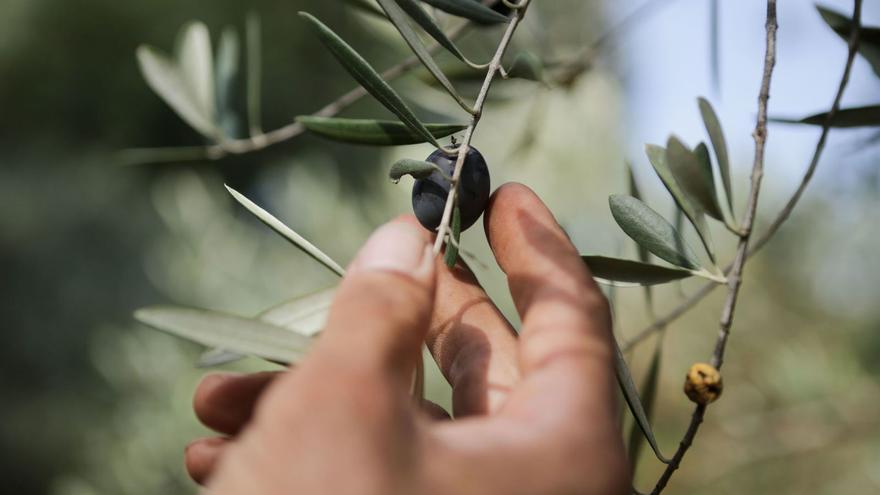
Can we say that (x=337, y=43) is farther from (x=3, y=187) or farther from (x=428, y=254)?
(x=3, y=187)

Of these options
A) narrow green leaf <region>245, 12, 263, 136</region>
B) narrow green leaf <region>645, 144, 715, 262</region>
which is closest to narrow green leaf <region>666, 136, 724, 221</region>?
narrow green leaf <region>645, 144, 715, 262</region>

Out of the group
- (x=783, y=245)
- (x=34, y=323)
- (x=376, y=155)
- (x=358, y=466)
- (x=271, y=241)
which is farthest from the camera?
(x=376, y=155)

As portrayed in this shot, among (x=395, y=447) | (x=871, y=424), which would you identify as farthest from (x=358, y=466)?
(x=871, y=424)

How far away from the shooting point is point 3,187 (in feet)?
17.3

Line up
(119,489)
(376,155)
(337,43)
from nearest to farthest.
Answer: (337,43) → (119,489) → (376,155)

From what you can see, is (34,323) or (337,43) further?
(34,323)

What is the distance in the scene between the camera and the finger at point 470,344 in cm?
34

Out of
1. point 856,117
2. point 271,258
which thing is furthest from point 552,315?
point 271,258

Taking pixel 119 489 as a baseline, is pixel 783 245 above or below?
above

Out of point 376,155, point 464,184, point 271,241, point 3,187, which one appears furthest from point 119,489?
Answer: point 376,155

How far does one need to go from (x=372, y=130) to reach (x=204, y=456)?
186 mm

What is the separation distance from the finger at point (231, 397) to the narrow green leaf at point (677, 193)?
23 cm

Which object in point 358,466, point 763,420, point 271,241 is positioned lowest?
point 271,241

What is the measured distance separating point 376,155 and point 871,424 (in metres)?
5.79
